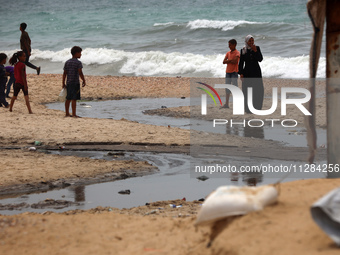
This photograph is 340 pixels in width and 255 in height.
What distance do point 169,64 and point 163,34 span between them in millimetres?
12252

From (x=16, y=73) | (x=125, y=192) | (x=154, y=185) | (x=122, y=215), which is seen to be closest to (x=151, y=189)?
(x=154, y=185)

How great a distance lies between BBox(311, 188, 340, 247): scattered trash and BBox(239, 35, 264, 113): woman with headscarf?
29.1 feet

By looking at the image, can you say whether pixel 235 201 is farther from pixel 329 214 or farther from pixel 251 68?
pixel 251 68

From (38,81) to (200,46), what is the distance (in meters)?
14.5

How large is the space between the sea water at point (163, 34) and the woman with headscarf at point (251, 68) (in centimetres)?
1036

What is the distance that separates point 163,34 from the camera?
1569 inches

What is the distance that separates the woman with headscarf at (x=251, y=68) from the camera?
42.3 feet

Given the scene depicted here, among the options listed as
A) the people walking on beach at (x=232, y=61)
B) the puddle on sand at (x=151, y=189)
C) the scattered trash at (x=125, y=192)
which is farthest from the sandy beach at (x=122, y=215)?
the people walking on beach at (x=232, y=61)

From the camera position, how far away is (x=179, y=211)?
21.9 feet

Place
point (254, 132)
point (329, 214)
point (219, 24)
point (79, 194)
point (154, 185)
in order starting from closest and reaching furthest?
point (329, 214), point (79, 194), point (154, 185), point (254, 132), point (219, 24)

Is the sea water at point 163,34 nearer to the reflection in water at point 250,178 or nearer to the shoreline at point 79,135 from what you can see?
the shoreline at point 79,135

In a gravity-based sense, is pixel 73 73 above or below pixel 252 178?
above

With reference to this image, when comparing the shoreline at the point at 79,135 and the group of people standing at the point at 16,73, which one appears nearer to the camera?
the shoreline at the point at 79,135

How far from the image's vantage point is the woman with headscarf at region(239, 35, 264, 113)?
508 inches
